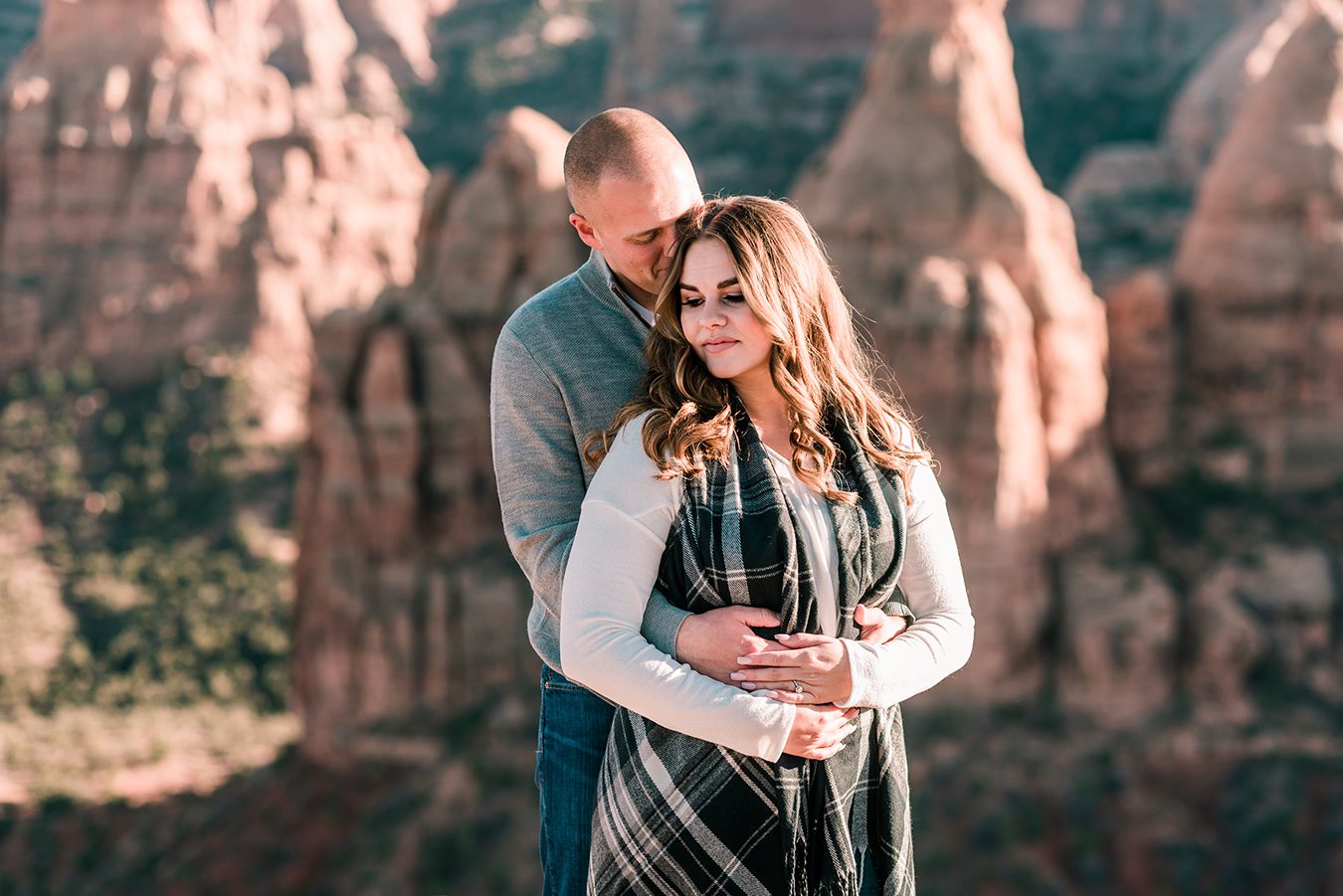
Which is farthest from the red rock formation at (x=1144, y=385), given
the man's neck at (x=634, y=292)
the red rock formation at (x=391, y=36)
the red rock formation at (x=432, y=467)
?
the red rock formation at (x=391, y=36)

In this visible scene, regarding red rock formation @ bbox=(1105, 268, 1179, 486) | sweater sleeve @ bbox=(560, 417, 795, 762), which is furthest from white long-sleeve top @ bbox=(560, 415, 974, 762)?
red rock formation @ bbox=(1105, 268, 1179, 486)

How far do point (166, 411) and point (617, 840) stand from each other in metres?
37.6

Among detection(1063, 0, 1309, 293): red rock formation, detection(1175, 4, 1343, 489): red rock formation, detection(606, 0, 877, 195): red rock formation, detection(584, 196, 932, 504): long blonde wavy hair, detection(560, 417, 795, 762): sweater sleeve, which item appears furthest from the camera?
detection(606, 0, 877, 195): red rock formation

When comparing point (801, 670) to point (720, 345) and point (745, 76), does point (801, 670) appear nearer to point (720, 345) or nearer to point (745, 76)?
point (720, 345)

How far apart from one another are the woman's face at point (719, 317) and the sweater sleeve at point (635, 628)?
1.00 feet

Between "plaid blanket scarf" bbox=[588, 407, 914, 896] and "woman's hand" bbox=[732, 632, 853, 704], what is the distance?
0.07 meters

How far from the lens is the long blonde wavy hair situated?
3486mm

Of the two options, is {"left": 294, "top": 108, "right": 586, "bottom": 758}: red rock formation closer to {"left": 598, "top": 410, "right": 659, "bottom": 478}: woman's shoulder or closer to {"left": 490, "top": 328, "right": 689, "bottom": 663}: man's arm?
{"left": 490, "top": 328, "right": 689, "bottom": 663}: man's arm

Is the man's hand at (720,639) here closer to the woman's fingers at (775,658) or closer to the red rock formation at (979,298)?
the woman's fingers at (775,658)

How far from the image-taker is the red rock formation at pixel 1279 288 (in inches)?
778

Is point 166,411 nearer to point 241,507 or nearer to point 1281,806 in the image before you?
point 241,507

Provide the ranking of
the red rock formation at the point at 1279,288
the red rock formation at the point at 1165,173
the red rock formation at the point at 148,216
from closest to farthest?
1. the red rock formation at the point at 1279,288
2. the red rock formation at the point at 1165,173
3. the red rock formation at the point at 148,216

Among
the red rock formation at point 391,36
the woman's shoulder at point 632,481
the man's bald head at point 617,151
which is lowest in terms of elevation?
the woman's shoulder at point 632,481

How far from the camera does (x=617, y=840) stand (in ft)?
12.1
